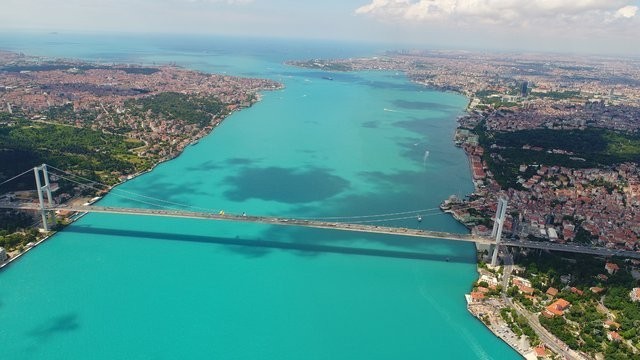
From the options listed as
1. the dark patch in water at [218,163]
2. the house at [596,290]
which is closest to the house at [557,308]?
the house at [596,290]

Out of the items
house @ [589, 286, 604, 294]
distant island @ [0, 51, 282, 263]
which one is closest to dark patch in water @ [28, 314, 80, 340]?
distant island @ [0, 51, 282, 263]

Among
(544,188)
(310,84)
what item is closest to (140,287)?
(544,188)

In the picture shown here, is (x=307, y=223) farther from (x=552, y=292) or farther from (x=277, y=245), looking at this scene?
(x=552, y=292)

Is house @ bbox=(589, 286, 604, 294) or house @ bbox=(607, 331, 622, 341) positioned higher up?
house @ bbox=(589, 286, 604, 294)

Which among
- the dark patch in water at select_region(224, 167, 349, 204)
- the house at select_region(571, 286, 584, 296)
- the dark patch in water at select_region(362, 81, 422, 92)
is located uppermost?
the dark patch in water at select_region(362, 81, 422, 92)

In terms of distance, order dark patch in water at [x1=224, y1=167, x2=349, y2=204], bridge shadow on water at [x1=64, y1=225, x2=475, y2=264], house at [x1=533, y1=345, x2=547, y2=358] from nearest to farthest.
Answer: house at [x1=533, y1=345, x2=547, y2=358]
bridge shadow on water at [x1=64, y1=225, x2=475, y2=264]
dark patch in water at [x1=224, y1=167, x2=349, y2=204]

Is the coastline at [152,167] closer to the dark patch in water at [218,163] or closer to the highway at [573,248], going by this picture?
the dark patch in water at [218,163]

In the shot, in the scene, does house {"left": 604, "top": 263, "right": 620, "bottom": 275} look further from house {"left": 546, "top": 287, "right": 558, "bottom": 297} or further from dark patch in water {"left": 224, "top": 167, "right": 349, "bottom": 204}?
dark patch in water {"left": 224, "top": 167, "right": 349, "bottom": 204}
